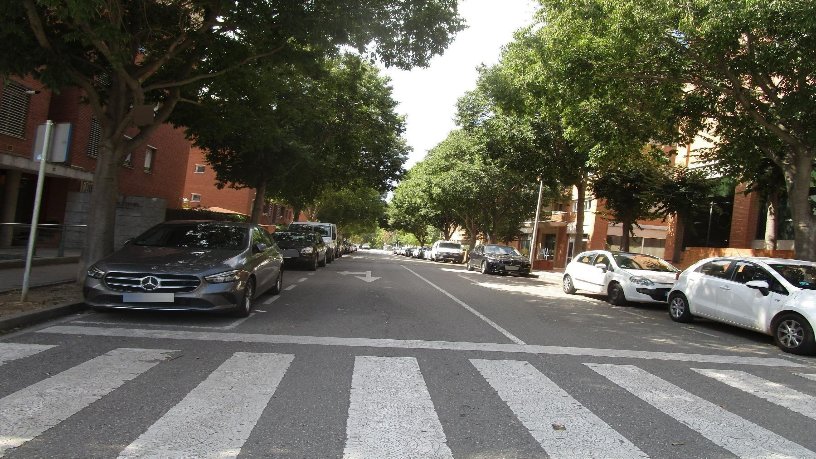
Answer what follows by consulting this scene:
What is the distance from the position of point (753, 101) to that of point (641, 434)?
429 inches

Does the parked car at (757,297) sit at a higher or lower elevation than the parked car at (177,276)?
higher

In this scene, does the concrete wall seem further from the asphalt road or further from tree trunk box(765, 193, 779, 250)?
tree trunk box(765, 193, 779, 250)

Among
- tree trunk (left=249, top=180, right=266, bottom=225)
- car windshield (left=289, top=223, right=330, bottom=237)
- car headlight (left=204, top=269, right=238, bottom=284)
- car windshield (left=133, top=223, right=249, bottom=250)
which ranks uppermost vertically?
tree trunk (left=249, top=180, right=266, bottom=225)

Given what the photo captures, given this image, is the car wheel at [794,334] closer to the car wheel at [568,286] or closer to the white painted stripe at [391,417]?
the white painted stripe at [391,417]

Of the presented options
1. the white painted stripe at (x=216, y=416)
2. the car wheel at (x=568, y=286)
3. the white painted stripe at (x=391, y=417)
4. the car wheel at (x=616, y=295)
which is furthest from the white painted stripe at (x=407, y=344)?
the car wheel at (x=568, y=286)

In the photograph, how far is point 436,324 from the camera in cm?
873

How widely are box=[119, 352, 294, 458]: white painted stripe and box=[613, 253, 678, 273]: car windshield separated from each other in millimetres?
10973

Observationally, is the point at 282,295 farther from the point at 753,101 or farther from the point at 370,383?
the point at 753,101

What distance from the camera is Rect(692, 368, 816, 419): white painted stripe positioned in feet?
16.8

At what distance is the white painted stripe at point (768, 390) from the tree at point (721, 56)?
6.17 m

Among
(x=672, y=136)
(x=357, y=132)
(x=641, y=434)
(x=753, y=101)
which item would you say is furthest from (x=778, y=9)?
(x=357, y=132)

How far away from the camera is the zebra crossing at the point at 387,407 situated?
3637mm

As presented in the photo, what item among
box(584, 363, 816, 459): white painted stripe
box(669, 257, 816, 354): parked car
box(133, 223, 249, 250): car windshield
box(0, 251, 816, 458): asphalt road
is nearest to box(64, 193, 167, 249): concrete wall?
box(133, 223, 249, 250): car windshield

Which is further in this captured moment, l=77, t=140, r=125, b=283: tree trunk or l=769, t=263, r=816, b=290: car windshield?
l=77, t=140, r=125, b=283: tree trunk
